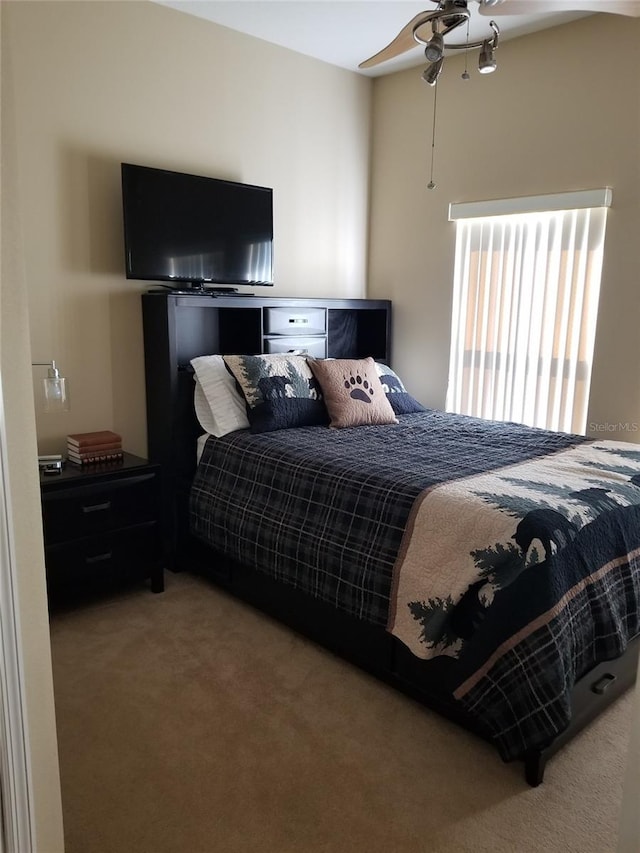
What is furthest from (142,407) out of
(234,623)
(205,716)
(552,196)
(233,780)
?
(552,196)

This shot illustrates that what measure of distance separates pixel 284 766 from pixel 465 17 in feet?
7.69

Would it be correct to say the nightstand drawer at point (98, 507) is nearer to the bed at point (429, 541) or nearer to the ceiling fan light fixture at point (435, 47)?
the bed at point (429, 541)

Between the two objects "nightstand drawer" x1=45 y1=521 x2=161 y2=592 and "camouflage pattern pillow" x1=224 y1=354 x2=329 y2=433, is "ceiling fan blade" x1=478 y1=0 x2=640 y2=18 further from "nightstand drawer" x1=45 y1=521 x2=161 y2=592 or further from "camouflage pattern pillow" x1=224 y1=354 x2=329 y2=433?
"nightstand drawer" x1=45 y1=521 x2=161 y2=592

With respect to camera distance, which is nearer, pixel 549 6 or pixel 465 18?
pixel 465 18

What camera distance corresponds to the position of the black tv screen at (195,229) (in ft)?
9.89

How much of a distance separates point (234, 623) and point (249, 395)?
106 cm

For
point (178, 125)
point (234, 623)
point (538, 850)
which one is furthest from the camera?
point (178, 125)

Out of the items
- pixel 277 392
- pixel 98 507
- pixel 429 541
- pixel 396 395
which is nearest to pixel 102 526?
pixel 98 507

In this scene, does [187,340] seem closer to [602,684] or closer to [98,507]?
[98,507]

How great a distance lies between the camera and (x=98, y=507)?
2752 mm

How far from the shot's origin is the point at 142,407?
3.32m

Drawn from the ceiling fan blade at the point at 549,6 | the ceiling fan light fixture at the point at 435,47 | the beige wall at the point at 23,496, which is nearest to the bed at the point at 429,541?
the beige wall at the point at 23,496

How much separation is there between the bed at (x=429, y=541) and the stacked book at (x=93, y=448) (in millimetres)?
339

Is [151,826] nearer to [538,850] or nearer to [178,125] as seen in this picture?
[538,850]
